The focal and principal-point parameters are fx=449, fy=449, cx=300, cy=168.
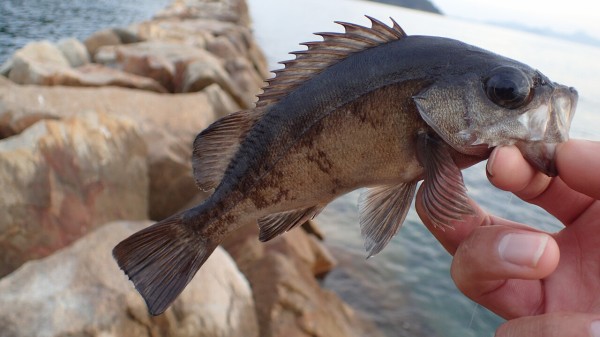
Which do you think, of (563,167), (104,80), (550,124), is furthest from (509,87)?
(104,80)

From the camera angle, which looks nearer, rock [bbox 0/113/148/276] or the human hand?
the human hand

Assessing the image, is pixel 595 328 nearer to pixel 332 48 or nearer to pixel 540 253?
pixel 540 253

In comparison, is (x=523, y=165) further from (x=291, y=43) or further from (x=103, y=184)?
(x=291, y=43)

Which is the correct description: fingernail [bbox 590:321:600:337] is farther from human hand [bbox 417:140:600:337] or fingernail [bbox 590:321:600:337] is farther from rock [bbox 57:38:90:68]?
rock [bbox 57:38:90:68]

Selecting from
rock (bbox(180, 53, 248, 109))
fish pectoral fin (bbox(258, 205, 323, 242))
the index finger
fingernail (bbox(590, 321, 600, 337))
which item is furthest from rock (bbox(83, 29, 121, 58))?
fingernail (bbox(590, 321, 600, 337))

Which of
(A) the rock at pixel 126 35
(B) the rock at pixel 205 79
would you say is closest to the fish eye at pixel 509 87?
(B) the rock at pixel 205 79

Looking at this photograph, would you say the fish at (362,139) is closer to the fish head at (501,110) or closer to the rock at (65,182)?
the fish head at (501,110)
